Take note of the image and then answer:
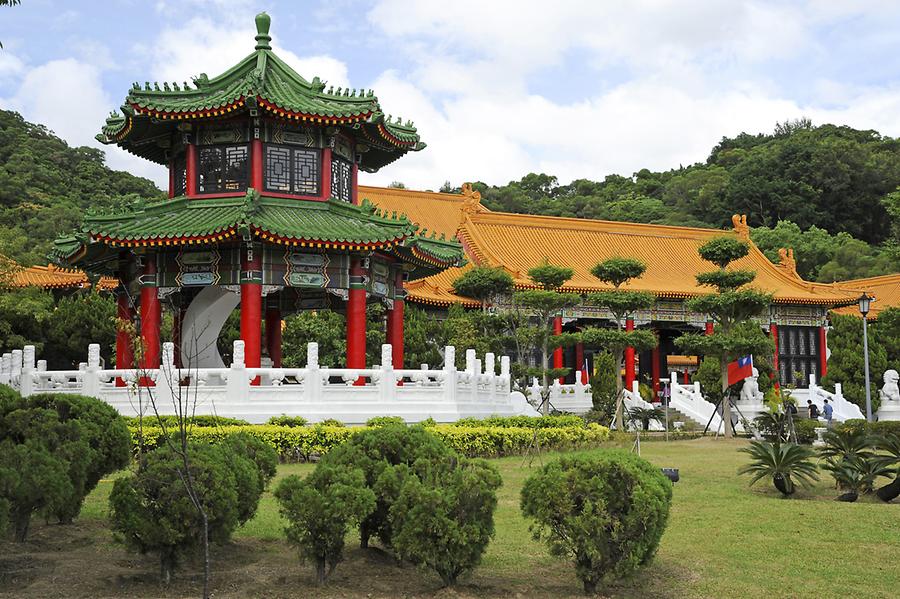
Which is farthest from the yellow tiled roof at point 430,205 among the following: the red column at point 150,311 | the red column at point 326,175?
the red column at point 150,311

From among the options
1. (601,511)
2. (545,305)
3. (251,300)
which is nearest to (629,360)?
(545,305)

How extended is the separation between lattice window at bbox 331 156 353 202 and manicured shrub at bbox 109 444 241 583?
53.0 feet

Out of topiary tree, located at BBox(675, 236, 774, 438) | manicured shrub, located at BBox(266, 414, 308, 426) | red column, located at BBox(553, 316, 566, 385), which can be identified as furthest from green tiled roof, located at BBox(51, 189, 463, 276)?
red column, located at BBox(553, 316, 566, 385)

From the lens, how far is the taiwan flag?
3002cm

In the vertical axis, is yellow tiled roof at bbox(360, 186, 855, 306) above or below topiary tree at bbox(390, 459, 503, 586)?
above

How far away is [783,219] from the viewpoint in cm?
8731

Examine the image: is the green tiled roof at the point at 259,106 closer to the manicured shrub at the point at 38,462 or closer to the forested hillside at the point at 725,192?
the manicured shrub at the point at 38,462

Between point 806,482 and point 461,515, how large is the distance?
8520 mm

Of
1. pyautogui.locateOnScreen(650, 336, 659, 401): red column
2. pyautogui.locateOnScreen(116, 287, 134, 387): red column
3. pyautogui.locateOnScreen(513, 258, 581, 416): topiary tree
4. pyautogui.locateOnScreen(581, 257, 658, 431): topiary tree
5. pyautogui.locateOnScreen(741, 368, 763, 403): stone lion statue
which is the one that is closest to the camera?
pyautogui.locateOnScreen(116, 287, 134, 387): red column

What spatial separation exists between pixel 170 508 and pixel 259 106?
15.4m

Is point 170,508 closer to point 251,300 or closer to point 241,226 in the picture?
point 241,226

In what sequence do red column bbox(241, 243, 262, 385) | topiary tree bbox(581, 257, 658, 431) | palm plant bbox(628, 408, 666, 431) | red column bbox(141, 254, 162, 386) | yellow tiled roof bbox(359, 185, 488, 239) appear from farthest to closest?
yellow tiled roof bbox(359, 185, 488, 239), palm plant bbox(628, 408, 666, 431), topiary tree bbox(581, 257, 658, 431), red column bbox(141, 254, 162, 386), red column bbox(241, 243, 262, 385)

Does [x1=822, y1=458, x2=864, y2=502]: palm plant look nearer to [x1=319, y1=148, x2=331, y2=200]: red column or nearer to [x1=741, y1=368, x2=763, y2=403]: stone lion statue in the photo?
[x1=319, y1=148, x2=331, y2=200]: red column

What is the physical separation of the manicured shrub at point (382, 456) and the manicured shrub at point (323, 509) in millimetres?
382
